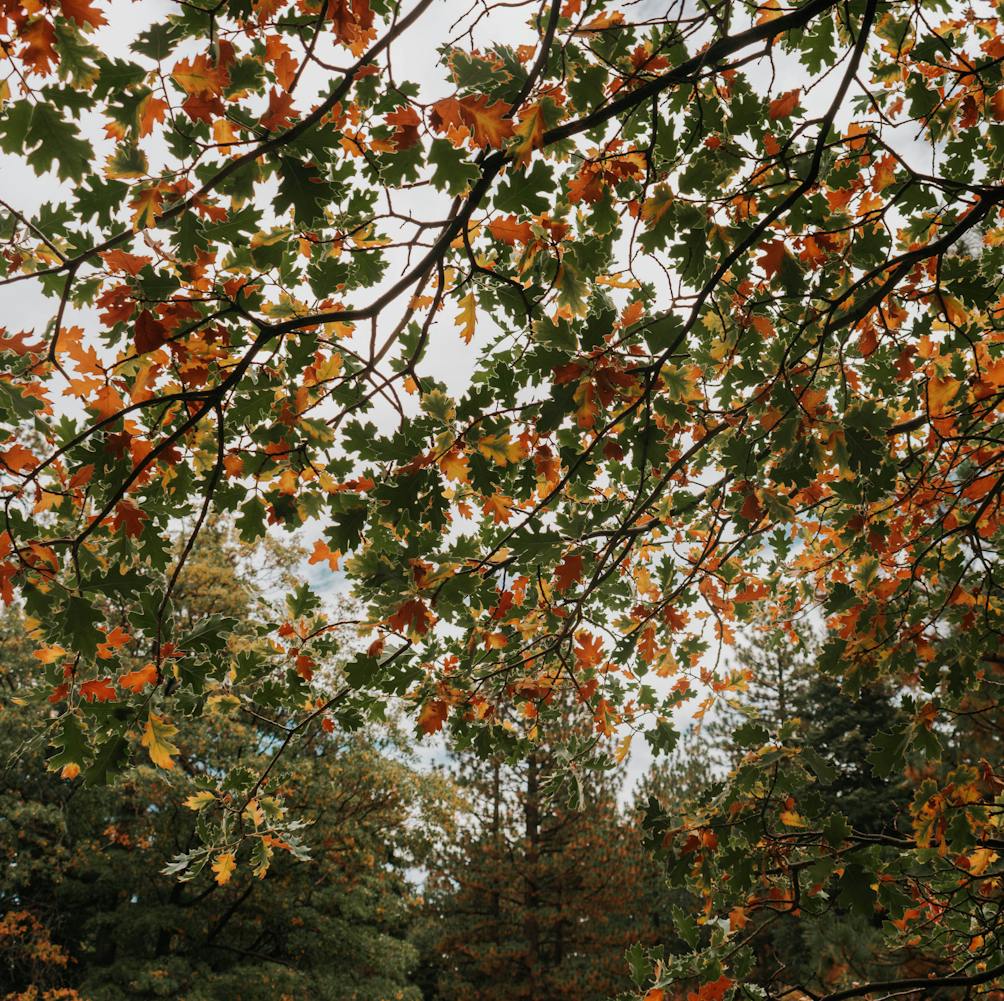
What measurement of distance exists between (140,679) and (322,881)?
1317cm

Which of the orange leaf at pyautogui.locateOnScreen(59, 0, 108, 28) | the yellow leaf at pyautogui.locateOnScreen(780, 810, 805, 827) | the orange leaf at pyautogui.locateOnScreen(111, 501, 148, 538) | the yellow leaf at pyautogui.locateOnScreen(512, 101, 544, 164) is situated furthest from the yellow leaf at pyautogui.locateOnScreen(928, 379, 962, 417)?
the orange leaf at pyautogui.locateOnScreen(59, 0, 108, 28)

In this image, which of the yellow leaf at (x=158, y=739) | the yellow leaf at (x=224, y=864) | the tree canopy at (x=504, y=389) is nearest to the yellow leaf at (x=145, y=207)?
the tree canopy at (x=504, y=389)

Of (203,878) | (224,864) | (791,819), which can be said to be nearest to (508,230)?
(224,864)

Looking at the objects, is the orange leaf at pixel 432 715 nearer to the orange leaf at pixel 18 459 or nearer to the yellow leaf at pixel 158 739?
the yellow leaf at pixel 158 739

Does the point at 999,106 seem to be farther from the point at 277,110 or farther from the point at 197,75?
the point at 197,75

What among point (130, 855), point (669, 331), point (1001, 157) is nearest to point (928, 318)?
point (1001, 157)

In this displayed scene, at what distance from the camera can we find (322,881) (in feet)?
44.0

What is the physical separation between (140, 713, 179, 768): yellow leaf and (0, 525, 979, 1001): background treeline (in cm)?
993

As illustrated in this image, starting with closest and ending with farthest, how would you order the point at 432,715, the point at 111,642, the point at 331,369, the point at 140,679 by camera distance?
the point at 140,679 < the point at 111,642 < the point at 331,369 < the point at 432,715

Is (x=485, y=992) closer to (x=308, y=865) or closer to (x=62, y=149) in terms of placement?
(x=308, y=865)

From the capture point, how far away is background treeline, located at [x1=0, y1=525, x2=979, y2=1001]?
1227 cm

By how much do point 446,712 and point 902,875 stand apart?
2.00 metres

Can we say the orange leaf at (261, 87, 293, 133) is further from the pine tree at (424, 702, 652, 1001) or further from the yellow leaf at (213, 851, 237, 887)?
the pine tree at (424, 702, 652, 1001)

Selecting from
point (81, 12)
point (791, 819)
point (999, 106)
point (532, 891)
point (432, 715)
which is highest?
point (999, 106)
